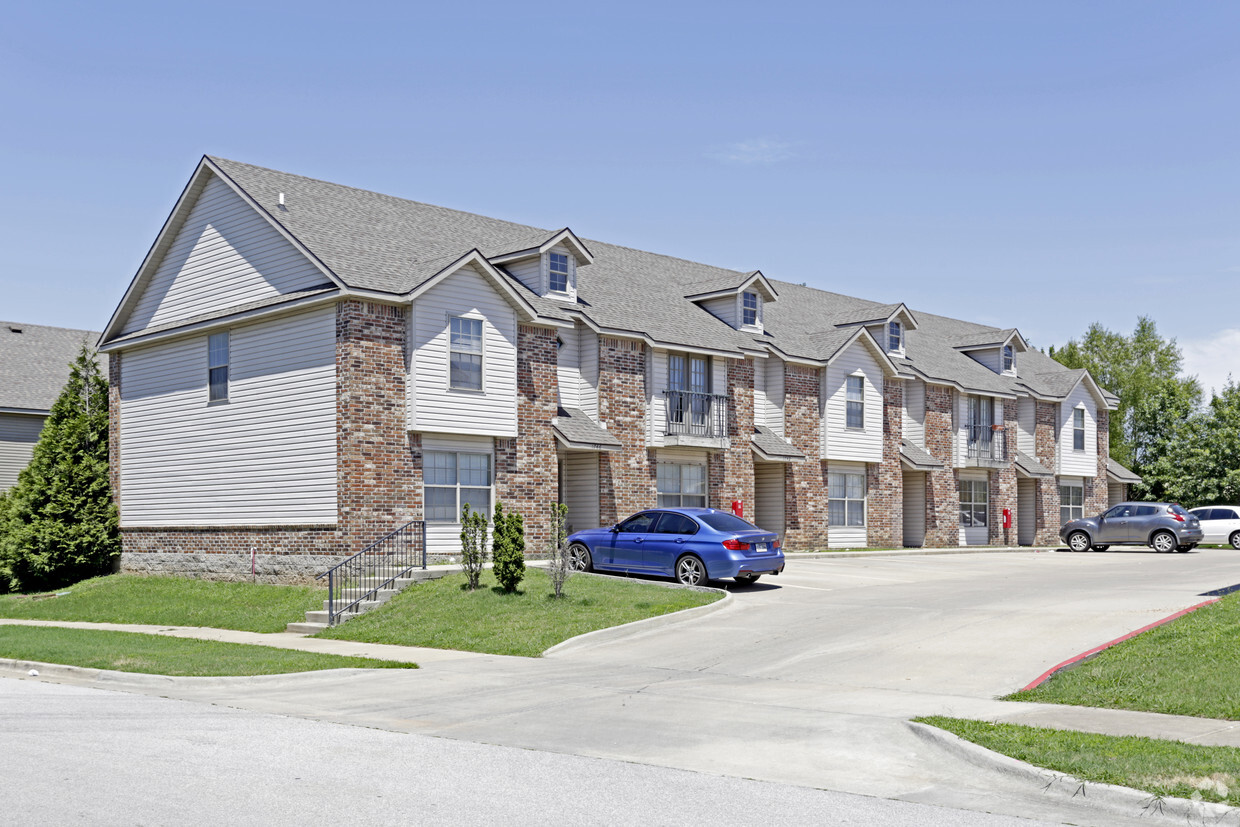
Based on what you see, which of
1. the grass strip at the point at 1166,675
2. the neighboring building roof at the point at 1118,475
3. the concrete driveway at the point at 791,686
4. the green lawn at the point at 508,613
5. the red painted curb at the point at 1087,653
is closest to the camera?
the concrete driveway at the point at 791,686

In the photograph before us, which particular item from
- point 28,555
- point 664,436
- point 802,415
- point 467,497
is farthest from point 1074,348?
point 28,555

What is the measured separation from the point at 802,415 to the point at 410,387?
15175 mm

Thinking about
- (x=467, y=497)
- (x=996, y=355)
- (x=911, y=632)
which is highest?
(x=996, y=355)

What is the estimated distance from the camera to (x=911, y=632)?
17.3 m

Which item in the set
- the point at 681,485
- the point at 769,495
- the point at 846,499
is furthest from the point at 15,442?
the point at 846,499

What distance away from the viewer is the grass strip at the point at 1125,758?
26.6 ft

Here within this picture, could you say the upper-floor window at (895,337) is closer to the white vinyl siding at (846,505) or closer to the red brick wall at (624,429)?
the white vinyl siding at (846,505)

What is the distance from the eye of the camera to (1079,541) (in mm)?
39031

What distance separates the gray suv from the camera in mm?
36156

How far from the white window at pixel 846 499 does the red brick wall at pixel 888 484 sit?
272mm

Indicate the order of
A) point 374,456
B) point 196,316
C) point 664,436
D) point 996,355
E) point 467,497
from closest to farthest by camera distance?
point 374,456 → point 467,497 → point 196,316 → point 664,436 → point 996,355

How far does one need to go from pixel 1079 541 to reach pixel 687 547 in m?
21.6

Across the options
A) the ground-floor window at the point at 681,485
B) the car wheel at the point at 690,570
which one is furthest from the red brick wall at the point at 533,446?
the car wheel at the point at 690,570

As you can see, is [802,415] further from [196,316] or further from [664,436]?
[196,316]
